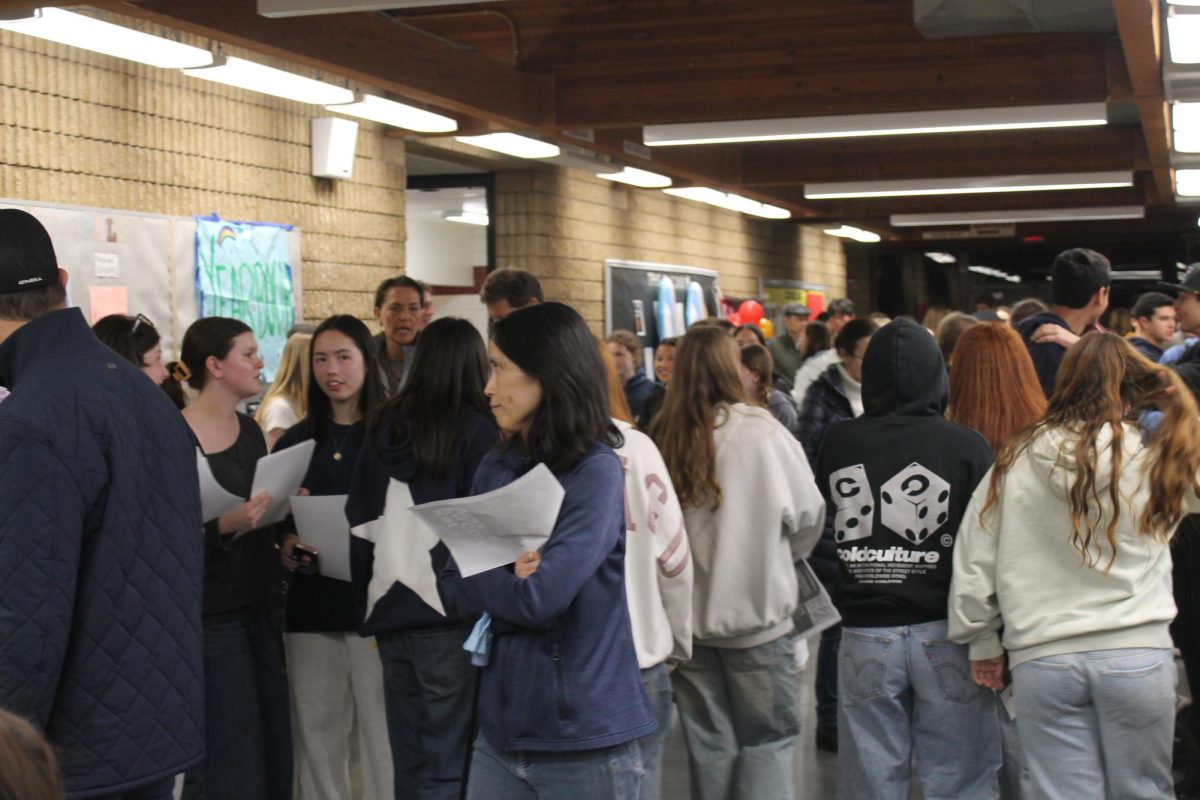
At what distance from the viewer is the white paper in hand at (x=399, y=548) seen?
359 cm

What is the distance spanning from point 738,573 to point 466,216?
11.1 metres

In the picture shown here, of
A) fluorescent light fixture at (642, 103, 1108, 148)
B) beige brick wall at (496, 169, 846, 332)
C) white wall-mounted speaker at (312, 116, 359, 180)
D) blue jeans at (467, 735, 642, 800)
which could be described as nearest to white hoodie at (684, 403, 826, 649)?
blue jeans at (467, 735, 642, 800)

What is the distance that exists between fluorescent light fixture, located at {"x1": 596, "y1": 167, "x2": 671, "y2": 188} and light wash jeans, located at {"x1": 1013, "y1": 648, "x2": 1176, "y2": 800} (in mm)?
6610

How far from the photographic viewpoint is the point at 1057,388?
3469 millimetres

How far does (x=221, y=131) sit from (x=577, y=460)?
4.87 metres

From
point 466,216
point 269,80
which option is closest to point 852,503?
point 269,80

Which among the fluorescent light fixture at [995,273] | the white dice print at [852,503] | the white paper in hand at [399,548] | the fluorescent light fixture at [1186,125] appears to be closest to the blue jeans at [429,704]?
the white paper in hand at [399,548]

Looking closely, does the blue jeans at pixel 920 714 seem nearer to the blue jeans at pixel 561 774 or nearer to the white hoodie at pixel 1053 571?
the white hoodie at pixel 1053 571

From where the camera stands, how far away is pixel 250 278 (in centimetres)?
700

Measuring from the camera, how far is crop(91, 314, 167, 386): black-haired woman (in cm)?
436

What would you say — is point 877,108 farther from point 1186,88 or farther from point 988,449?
point 988,449

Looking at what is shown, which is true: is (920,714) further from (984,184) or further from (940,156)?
(984,184)

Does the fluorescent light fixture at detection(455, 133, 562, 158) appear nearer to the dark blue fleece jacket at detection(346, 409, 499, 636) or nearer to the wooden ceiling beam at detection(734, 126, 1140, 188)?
the wooden ceiling beam at detection(734, 126, 1140, 188)

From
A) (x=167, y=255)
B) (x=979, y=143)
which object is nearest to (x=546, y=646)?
(x=167, y=255)
